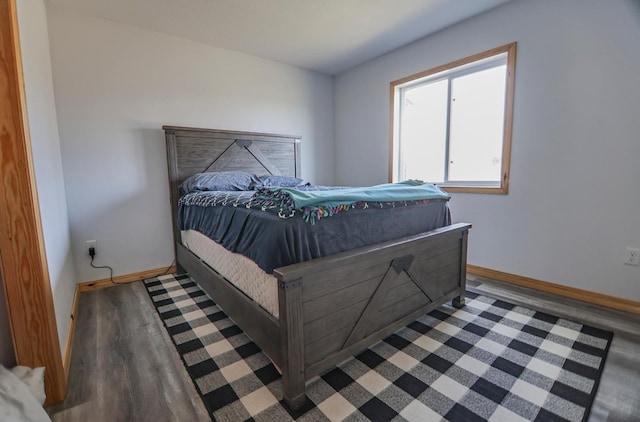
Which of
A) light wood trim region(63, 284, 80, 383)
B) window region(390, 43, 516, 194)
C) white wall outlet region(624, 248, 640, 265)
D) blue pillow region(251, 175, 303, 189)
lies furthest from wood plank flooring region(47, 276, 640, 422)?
blue pillow region(251, 175, 303, 189)

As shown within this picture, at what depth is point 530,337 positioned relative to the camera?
5.52 ft

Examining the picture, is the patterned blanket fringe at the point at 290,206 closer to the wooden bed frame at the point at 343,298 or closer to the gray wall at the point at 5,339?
the wooden bed frame at the point at 343,298

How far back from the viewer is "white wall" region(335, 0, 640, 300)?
1945mm

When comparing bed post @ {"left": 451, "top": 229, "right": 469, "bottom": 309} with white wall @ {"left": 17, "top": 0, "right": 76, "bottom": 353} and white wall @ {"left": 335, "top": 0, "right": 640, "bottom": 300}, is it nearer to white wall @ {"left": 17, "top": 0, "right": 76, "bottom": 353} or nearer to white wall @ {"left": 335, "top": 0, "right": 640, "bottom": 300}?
white wall @ {"left": 335, "top": 0, "right": 640, "bottom": 300}

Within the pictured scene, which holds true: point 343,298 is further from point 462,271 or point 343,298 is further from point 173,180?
point 173,180

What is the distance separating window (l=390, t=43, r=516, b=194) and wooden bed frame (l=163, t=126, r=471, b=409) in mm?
1035

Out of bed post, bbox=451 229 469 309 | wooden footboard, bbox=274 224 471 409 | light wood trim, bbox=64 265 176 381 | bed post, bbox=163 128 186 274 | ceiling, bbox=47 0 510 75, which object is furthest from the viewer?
bed post, bbox=163 128 186 274

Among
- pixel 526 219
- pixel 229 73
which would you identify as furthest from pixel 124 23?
pixel 526 219

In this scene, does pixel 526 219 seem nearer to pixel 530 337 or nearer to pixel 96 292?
pixel 530 337

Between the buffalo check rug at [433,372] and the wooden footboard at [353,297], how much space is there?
11 cm

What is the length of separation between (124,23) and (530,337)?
3961 mm

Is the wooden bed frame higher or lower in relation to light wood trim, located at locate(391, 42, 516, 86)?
lower

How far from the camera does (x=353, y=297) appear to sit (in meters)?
1.40

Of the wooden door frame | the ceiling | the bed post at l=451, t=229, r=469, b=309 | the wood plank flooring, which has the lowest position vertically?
the wood plank flooring
